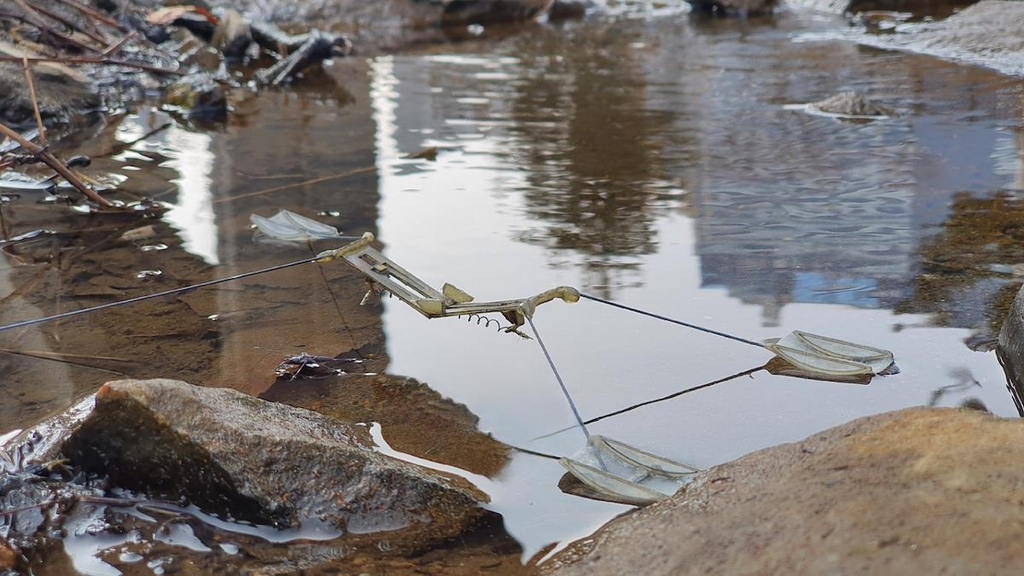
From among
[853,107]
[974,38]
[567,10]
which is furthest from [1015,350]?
[567,10]

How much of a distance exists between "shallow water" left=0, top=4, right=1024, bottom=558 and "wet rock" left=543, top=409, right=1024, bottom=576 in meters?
0.28

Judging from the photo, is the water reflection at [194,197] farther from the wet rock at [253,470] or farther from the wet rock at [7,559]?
the wet rock at [7,559]

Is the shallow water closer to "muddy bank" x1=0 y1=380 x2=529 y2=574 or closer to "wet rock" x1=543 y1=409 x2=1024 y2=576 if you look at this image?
"muddy bank" x1=0 y1=380 x2=529 y2=574

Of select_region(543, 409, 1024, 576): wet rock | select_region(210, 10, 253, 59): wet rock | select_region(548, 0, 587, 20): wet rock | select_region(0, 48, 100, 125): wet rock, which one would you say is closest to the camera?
select_region(543, 409, 1024, 576): wet rock

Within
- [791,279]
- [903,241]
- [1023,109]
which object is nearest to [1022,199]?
[903,241]

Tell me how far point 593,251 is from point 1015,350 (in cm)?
151

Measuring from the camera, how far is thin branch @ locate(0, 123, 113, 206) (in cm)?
375

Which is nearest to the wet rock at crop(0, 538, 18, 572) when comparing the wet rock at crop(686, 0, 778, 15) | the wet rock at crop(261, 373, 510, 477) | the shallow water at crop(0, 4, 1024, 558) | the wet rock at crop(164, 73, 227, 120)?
the shallow water at crop(0, 4, 1024, 558)

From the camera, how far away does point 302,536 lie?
1975 millimetres

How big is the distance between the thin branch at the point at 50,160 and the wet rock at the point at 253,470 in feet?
6.84

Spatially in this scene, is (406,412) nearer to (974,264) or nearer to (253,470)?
(253,470)

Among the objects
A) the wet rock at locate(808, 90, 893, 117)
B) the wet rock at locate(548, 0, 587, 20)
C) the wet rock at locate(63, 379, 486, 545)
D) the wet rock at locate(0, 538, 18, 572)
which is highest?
the wet rock at locate(548, 0, 587, 20)

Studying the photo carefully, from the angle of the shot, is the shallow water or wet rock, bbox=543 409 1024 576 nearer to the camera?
wet rock, bbox=543 409 1024 576

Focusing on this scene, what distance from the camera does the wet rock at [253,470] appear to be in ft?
6.53
